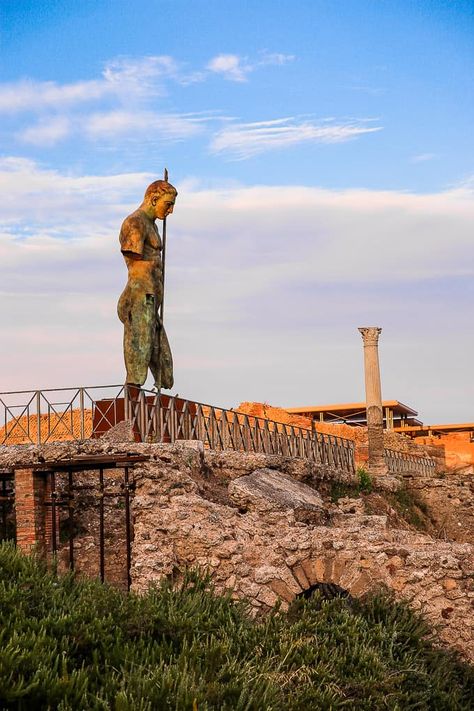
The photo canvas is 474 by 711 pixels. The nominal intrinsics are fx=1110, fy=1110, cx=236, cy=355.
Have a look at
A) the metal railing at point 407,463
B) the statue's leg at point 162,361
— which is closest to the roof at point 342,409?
the metal railing at point 407,463

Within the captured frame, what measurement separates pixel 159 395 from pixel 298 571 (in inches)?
180

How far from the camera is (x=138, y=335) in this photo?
674 inches

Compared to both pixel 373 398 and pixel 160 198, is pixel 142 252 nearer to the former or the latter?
pixel 160 198

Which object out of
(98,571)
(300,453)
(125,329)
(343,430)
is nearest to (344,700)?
(98,571)

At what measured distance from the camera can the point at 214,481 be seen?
16016mm

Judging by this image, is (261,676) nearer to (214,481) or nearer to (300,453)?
(214,481)

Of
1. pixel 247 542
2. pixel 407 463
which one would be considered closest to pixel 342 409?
pixel 407 463

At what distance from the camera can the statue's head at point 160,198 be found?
17531 millimetres

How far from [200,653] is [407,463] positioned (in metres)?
→ 27.7

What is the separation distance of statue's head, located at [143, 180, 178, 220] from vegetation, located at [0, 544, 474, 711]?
7007mm

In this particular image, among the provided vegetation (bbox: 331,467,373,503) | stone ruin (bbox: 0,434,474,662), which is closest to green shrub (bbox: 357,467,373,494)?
vegetation (bbox: 331,467,373,503)

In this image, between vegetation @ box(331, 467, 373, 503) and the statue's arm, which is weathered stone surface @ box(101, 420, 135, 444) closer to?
Answer: the statue's arm

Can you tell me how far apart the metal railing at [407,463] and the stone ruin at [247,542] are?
17.8 metres

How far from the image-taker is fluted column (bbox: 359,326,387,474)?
29.7 meters
